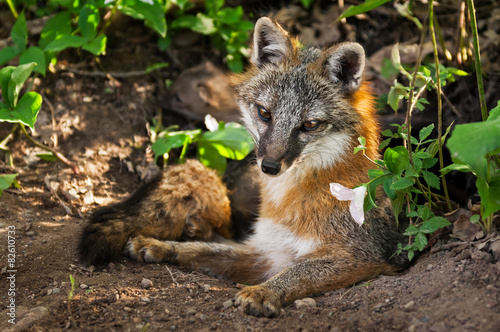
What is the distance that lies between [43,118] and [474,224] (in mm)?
4616

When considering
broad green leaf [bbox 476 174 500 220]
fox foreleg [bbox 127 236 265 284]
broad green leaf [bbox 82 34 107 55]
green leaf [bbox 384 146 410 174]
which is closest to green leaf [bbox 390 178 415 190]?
green leaf [bbox 384 146 410 174]

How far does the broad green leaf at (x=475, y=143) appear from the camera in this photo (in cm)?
237

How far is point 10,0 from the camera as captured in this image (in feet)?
17.7

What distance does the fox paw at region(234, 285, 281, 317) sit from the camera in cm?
328

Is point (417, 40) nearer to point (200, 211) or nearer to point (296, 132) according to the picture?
point (296, 132)

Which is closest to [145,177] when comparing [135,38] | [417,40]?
[135,38]

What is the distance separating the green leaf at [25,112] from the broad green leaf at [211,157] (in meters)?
1.87

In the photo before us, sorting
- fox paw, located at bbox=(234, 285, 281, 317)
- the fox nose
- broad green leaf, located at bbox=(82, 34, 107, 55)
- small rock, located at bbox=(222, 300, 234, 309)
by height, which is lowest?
small rock, located at bbox=(222, 300, 234, 309)

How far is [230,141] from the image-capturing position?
519 cm

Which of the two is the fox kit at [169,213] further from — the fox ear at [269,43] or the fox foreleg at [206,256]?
the fox ear at [269,43]

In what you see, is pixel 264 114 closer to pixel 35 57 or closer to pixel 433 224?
pixel 433 224

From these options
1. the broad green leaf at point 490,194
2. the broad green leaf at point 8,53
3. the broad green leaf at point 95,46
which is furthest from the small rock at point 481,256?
the broad green leaf at point 8,53

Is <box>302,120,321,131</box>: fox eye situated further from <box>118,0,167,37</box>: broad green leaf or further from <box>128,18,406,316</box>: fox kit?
<box>118,0,167,37</box>: broad green leaf

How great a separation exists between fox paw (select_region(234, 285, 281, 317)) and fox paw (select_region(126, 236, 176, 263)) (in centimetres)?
110
